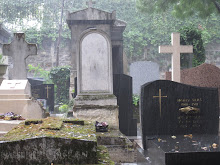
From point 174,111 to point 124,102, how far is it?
2.61 meters

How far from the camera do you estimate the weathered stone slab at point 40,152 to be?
2.21m

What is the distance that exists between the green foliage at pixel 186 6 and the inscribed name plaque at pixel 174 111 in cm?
754

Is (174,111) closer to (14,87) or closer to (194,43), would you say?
(14,87)

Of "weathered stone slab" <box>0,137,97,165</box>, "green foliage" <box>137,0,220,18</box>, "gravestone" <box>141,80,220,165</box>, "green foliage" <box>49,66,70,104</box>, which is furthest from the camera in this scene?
"green foliage" <box>49,66,70,104</box>

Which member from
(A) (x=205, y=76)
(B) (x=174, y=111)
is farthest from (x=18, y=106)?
(A) (x=205, y=76)

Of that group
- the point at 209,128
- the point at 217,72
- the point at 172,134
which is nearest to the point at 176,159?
the point at 172,134

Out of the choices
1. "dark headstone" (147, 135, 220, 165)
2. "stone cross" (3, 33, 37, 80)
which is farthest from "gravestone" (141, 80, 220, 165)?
"stone cross" (3, 33, 37, 80)

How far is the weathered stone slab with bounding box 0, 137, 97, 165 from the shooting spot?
7.25 ft

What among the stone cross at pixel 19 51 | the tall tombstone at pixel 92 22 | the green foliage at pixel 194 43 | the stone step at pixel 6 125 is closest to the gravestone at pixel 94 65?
the stone step at pixel 6 125

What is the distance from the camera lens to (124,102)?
789cm

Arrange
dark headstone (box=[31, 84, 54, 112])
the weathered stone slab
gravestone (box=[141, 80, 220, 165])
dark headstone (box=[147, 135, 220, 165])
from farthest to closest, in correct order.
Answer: dark headstone (box=[31, 84, 54, 112]) → gravestone (box=[141, 80, 220, 165]) → dark headstone (box=[147, 135, 220, 165]) → the weathered stone slab

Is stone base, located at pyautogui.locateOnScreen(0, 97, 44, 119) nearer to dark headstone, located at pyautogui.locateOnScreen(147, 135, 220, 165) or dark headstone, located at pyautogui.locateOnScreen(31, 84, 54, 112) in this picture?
dark headstone, located at pyautogui.locateOnScreen(147, 135, 220, 165)

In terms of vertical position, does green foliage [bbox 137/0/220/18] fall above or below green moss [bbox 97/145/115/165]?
above

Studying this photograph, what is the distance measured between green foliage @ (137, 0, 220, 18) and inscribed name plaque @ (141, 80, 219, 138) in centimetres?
754
